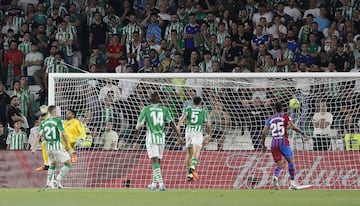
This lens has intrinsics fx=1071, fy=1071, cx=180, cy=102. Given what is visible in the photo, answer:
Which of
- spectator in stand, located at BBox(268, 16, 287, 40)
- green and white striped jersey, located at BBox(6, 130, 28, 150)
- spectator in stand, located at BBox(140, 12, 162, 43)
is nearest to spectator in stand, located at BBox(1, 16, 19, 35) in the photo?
spectator in stand, located at BBox(140, 12, 162, 43)

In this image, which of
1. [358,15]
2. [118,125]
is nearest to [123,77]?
[118,125]

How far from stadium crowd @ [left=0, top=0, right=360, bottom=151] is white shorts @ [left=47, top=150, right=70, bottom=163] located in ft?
16.6

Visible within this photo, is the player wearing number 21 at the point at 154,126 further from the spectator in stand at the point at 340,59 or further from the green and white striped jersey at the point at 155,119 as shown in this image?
the spectator in stand at the point at 340,59

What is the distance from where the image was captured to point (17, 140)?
26.0 metres

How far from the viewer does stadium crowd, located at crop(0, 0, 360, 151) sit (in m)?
27.4

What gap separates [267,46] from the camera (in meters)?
27.7

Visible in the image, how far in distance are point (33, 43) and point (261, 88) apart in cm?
751

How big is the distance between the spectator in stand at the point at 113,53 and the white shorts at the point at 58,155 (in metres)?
6.40

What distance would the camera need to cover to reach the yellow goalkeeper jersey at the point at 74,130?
23.5 meters

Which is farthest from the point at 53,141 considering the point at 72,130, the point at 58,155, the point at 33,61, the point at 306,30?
the point at 306,30

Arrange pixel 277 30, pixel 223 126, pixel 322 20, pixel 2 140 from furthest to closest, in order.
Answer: pixel 322 20
pixel 277 30
pixel 2 140
pixel 223 126

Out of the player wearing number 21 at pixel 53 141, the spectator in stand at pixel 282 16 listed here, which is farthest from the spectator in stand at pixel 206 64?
the player wearing number 21 at pixel 53 141

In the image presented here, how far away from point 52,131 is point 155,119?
227 centimetres

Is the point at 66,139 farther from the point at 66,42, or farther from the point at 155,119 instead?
the point at 66,42
